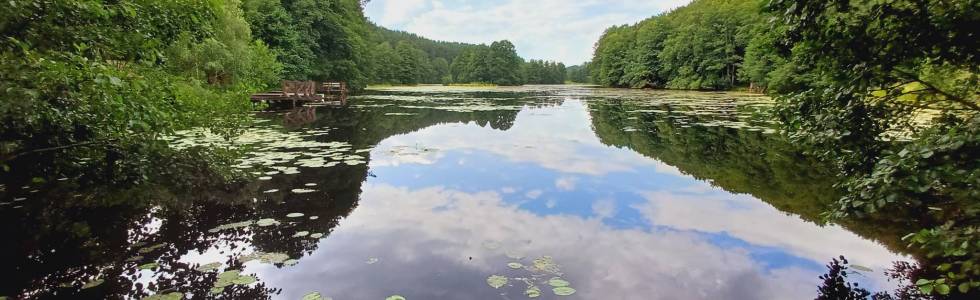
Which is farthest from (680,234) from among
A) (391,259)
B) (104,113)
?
(104,113)

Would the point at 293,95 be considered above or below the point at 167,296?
above

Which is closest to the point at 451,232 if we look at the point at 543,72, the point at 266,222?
the point at 266,222

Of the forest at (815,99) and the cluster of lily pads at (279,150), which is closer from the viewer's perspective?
the forest at (815,99)

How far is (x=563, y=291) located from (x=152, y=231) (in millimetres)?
5003

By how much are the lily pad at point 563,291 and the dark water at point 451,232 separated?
18 millimetres

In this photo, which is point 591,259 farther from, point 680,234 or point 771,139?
point 771,139

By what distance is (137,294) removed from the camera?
14.0 feet

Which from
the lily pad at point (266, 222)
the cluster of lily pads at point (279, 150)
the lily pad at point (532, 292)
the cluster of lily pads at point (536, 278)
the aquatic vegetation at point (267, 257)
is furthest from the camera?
the cluster of lily pads at point (279, 150)

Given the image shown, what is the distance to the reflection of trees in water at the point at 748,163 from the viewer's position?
7.13m

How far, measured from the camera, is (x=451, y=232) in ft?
20.3

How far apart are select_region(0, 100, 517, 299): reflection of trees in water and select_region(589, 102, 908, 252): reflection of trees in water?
6554mm

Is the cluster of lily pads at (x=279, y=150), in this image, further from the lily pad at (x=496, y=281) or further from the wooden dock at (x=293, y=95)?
the wooden dock at (x=293, y=95)

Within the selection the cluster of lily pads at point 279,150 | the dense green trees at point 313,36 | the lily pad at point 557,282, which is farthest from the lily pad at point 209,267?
the dense green trees at point 313,36

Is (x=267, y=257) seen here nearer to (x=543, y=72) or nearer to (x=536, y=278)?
(x=536, y=278)
